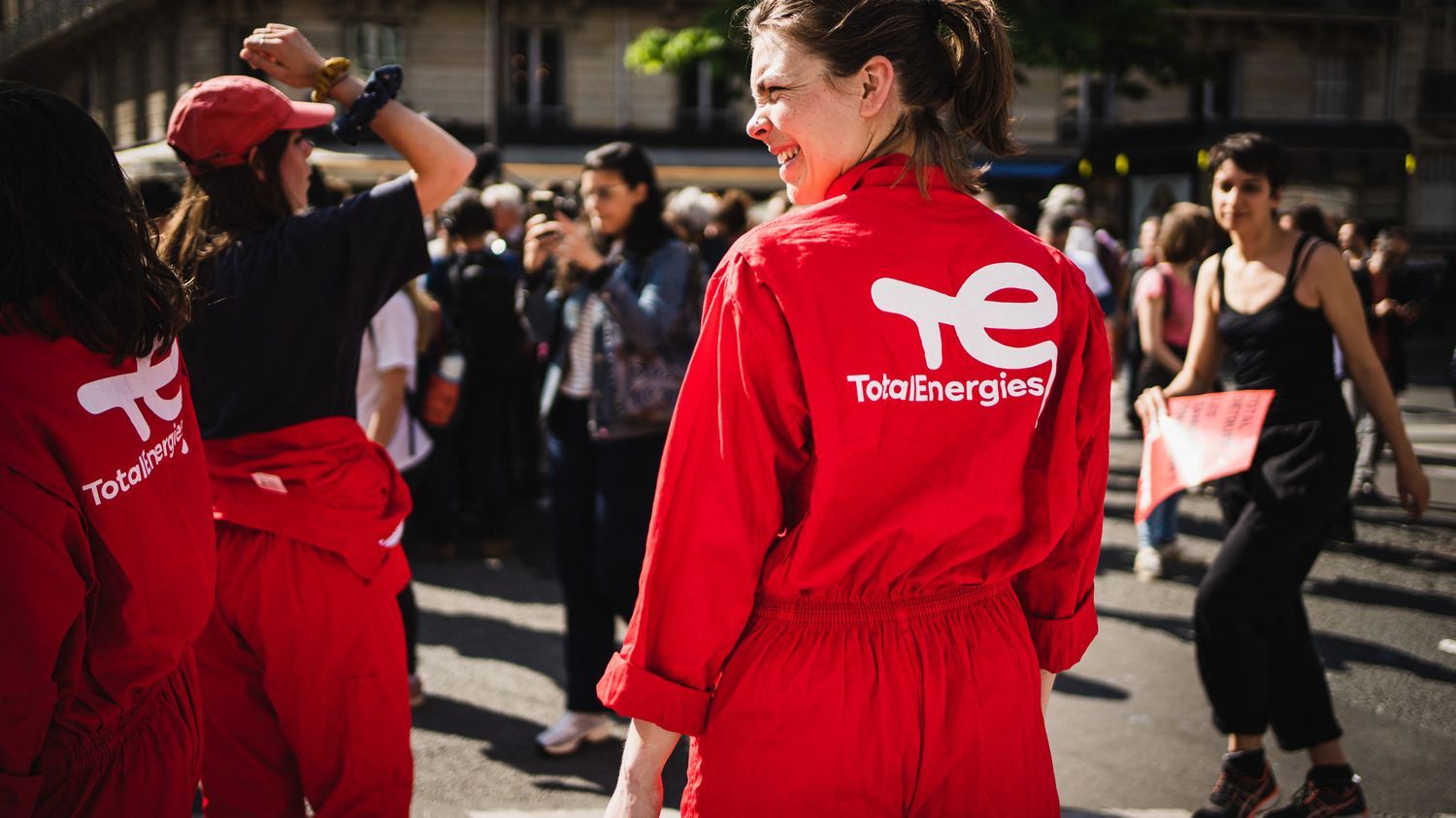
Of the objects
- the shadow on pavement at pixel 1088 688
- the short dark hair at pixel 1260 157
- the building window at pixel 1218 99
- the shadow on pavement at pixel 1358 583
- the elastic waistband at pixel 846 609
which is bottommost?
the shadow on pavement at pixel 1358 583

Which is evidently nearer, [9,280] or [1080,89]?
[9,280]

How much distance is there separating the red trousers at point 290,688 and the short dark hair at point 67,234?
70 cm

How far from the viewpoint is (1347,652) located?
5410 millimetres

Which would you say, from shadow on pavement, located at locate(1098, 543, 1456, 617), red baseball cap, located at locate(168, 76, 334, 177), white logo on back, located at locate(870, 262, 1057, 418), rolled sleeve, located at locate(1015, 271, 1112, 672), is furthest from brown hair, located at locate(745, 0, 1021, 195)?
shadow on pavement, located at locate(1098, 543, 1456, 617)

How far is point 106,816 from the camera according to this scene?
1.73 metres

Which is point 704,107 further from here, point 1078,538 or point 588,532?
point 1078,538

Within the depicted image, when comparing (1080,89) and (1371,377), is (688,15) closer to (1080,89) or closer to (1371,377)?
(1080,89)

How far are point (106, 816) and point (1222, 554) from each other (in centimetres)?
313

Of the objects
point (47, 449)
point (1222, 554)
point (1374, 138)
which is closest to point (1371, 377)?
point (1222, 554)

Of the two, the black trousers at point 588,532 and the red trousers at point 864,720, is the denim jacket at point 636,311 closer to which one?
the black trousers at point 588,532

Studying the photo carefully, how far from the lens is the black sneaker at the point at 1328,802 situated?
11.9 feet

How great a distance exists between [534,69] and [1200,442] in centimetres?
2636

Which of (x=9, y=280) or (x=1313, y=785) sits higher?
(x=9, y=280)

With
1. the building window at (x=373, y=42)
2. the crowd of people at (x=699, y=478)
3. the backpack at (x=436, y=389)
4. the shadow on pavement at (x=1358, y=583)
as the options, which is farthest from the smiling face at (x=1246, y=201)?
the building window at (x=373, y=42)
